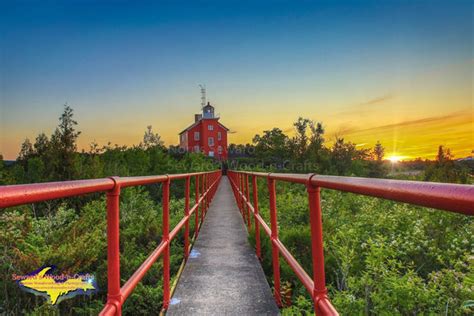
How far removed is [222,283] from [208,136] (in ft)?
187

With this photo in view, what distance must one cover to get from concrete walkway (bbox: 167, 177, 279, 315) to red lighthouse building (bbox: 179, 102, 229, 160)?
54298 millimetres

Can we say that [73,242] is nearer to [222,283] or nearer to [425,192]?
[222,283]

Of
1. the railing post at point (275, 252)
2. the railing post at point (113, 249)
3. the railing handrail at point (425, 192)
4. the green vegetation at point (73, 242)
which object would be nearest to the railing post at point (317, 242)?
the railing handrail at point (425, 192)

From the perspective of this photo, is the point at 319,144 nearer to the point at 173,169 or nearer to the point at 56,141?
the point at 173,169

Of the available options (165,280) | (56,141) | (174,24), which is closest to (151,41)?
(174,24)

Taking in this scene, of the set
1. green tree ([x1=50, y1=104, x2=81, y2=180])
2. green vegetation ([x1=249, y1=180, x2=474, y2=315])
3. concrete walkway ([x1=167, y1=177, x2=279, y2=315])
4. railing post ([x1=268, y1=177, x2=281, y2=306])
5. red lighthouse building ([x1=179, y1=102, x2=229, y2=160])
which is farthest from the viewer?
red lighthouse building ([x1=179, y1=102, x2=229, y2=160])

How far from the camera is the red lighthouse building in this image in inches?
2377

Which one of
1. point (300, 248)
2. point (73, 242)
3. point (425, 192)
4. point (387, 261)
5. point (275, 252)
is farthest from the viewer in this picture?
point (73, 242)

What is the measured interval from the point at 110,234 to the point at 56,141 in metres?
12.2

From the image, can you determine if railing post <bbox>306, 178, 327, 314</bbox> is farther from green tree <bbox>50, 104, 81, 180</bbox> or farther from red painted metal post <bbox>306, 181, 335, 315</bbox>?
green tree <bbox>50, 104, 81, 180</bbox>

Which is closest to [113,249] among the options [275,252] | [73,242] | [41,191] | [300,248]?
[41,191]

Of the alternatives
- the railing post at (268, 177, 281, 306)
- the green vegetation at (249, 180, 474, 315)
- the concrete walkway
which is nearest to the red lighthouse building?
the green vegetation at (249, 180, 474, 315)

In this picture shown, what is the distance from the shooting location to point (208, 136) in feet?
198

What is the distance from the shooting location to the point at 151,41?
67.1 ft
